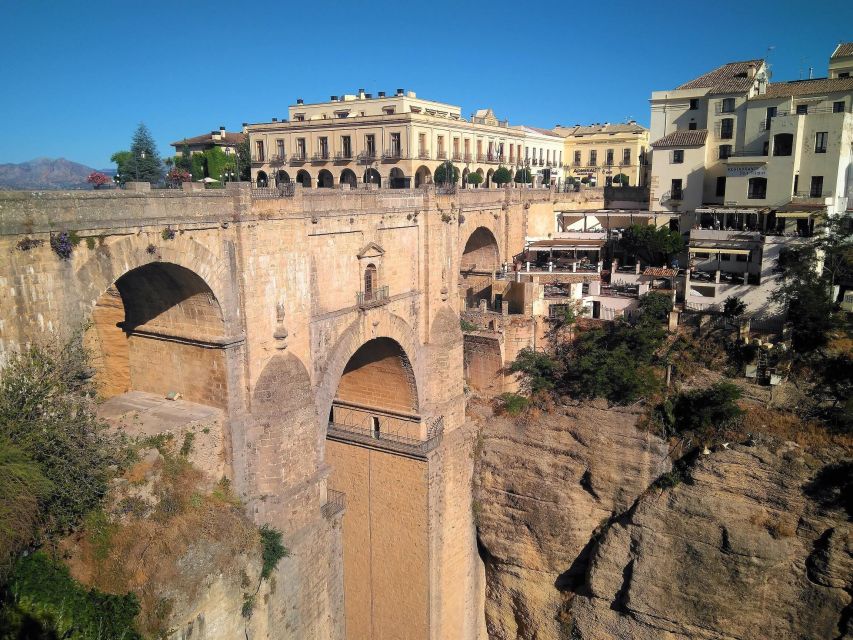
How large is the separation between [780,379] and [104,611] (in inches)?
663

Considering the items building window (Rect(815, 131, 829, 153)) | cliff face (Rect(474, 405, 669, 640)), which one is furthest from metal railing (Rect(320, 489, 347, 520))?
building window (Rect(815, 131, 829, 153))

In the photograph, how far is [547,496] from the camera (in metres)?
19.6

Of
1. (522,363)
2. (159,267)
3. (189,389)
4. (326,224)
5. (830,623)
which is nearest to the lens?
(159,267)

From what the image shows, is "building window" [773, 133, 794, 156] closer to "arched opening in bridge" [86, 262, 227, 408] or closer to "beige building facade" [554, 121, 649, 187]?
"beige building facade" [554, 121, 649, 187]

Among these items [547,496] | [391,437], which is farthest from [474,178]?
[547,496]

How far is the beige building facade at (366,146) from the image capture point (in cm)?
3353

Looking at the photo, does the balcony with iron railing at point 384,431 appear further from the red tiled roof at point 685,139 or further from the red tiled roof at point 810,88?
the red tiled roof at point 810,88

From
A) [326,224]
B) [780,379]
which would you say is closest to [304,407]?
[326,224]

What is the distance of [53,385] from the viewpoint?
977 centimetres

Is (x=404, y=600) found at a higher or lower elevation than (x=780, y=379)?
lower

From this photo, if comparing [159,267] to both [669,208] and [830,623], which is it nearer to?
[830,623]

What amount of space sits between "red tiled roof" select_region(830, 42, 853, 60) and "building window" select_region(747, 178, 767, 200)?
296 inches

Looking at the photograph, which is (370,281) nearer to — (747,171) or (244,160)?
(747,171)

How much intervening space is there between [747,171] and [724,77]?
5.82 meters
